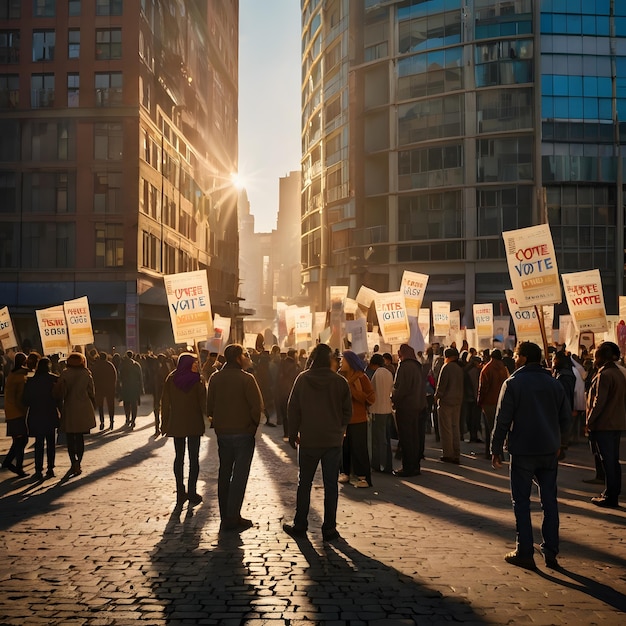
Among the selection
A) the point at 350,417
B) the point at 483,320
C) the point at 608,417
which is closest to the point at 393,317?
the point at 483,320

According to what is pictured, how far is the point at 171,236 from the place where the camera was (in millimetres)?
56938

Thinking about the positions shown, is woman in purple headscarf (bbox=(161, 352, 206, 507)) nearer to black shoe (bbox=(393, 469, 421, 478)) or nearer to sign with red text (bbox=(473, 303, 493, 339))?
black shoe (bbox=(393, 469, 421, 478))

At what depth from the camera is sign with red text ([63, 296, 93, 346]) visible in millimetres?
24953

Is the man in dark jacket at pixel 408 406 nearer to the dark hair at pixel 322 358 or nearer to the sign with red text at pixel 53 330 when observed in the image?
the dark hair at pixel 322 358

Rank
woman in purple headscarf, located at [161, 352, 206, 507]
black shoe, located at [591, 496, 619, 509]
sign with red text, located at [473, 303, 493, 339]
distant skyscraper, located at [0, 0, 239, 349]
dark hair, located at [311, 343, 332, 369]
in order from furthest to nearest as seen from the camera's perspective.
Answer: distant skyscraper, located at [0, 0, 239, 349] < sign with red text, located at [473, 303, 493, 339] < woman in purple headscarf, located at [161, 352, 206, 507] < black shoe, located at [591, 496, 619, 509] < dark hair, located at [311, 343, 332, 369]

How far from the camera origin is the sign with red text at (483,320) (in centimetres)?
2803

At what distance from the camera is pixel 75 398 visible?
11.7 m

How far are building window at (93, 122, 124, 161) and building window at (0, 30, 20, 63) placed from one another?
22.9 feet

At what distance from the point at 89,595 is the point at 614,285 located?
49.7m

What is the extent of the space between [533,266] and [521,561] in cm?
783

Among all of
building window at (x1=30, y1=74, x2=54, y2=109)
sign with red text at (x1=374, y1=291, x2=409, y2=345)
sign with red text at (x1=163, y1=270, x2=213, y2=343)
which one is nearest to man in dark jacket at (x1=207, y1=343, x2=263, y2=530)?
sign with red text at (x1=163, y1=270, x2=213, y2=343)

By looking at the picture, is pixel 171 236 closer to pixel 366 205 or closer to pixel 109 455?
pixel 366 205

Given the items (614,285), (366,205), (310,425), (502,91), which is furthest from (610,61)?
(310,425)

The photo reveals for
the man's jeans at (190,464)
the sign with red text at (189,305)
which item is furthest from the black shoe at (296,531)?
the sign with red text at (189,305)
